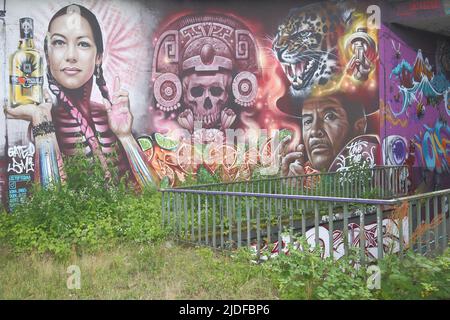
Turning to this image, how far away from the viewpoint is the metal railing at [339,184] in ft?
30.1

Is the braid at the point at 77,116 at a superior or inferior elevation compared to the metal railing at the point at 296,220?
superior

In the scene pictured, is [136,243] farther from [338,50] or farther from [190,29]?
[338,50]

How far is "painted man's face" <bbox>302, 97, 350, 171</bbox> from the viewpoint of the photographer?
12039 mm

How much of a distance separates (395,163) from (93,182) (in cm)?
863

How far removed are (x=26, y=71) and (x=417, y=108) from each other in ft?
35.8

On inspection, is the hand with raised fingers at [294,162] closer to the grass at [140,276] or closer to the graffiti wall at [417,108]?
the graffiti wall at [417,108]

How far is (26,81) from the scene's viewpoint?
9.80 metres

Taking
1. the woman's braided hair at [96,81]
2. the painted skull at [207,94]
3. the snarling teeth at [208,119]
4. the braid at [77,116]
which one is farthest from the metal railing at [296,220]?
the woman's braided hair at [96,81]

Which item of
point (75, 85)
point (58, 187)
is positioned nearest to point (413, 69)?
point (75, 85)

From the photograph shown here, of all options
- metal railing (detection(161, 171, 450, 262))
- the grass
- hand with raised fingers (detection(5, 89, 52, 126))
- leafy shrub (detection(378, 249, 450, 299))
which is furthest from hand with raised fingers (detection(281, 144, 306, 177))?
leafy shrub (detection(378, 249, 450, 299))

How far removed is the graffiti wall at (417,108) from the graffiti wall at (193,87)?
494 millimetres

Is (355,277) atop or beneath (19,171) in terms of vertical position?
beneath

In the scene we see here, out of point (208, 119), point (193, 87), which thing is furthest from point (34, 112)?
point (208, 119)

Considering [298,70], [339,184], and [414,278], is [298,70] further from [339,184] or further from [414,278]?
[414,278]
